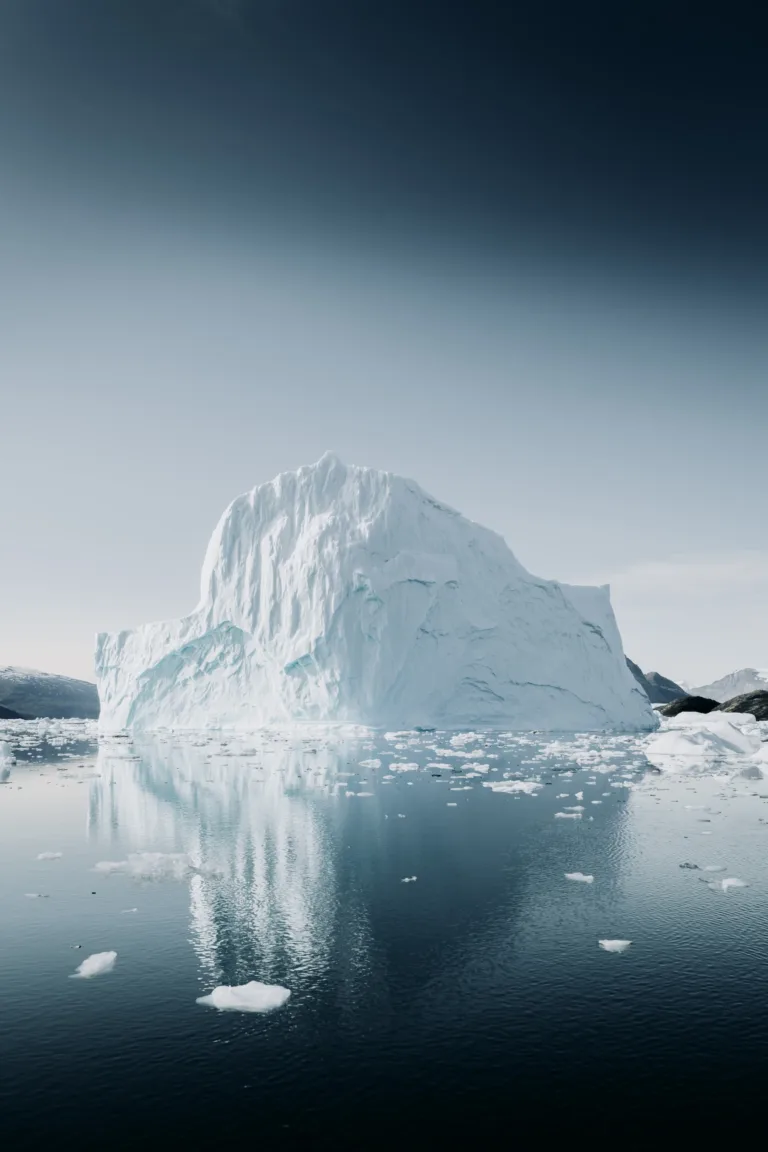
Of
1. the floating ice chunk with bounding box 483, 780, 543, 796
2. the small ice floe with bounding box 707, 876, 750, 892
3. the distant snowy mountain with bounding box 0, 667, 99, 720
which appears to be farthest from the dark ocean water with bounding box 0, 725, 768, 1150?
the distant snowy mountain with bounding box 0, 667, 99, 720

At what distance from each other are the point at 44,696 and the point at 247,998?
430 ft

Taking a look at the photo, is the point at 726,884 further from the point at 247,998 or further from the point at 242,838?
the point at 242,838

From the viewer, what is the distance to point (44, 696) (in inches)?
5069

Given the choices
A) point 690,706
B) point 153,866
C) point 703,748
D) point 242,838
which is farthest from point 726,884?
point 690,706

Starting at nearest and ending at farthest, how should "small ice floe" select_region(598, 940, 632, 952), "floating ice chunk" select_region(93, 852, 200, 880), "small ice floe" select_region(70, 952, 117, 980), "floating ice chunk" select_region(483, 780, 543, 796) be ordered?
"small ice floe" select_region(70, 952, 117, 980)
"small ice floe" select_region(598, 940, 632, 952)
"floating ice chunk" select_region(93, 852, 200, 880)
"floating ice chunk" select_region(483, 780, 543, 796)

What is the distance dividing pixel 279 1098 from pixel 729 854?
45.6ft

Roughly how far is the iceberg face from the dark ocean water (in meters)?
27.2

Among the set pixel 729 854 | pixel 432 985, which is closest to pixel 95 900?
pixel 432 985

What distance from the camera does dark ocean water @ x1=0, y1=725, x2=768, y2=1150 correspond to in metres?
7.97

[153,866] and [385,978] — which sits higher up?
[153,866]

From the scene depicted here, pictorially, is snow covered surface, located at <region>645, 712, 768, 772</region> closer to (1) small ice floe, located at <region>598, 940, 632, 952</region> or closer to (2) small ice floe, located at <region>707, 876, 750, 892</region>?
(2) small ice floe, located at <region>707, 876, 750, 892</region>

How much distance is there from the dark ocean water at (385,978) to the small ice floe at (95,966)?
12 centimetres

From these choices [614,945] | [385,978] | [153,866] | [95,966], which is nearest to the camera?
[385,978]

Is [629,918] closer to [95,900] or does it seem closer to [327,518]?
[95,900]
